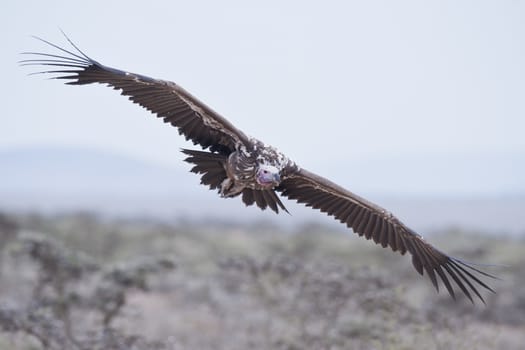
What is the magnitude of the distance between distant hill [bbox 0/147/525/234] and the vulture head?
76.8m

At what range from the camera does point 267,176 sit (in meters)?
7.80

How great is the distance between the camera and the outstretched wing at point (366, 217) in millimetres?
8820

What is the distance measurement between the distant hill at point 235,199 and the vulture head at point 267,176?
76799 mm

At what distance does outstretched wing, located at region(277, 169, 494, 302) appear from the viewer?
8.82 m

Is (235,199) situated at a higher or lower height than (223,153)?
lower

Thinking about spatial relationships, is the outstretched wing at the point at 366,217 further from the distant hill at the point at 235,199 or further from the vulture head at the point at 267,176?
the distant hill at the point at 235,199

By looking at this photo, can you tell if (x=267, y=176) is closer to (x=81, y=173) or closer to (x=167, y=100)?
(x=167, y=100)

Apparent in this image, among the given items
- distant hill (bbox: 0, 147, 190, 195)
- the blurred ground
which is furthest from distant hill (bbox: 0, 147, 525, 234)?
the blurred ground

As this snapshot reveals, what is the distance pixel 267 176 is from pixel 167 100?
1143mm

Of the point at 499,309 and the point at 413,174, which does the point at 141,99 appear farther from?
the point at 413,174

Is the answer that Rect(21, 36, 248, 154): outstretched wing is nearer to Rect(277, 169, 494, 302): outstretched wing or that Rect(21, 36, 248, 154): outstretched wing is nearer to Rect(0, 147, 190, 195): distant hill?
Rect(277, 169, 494, 302): outstretched wing

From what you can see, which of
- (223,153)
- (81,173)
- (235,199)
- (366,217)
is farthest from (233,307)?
(81,173)

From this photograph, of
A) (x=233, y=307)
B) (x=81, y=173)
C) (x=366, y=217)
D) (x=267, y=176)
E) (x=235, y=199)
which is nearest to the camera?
(x=267, y=176)

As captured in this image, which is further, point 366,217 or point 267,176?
point 366,217
